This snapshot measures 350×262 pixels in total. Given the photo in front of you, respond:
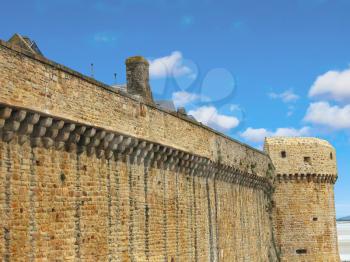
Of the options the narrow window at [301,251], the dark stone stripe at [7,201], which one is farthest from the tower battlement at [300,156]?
the dark stone stripe at [7,201]

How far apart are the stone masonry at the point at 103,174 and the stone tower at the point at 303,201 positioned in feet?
27.1

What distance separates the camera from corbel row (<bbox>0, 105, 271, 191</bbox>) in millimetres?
11023

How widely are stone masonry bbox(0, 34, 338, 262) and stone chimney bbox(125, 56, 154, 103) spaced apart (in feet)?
0.12

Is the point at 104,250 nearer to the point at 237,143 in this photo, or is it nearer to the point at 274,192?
the point at 237,143

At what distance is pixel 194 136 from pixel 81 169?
788cm

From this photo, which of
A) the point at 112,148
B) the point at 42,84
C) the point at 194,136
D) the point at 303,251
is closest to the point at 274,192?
the point at 303,251

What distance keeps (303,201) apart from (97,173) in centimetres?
2066

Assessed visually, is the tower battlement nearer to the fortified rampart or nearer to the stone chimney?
the fortified rampart

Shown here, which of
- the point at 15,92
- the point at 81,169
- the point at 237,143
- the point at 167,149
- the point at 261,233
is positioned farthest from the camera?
the point at 261,233

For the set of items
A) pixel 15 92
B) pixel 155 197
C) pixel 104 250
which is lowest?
pixel 104 250

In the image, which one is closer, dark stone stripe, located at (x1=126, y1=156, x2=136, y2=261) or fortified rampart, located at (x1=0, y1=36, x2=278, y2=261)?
fortified rampart, located at (x1=0, y1=36, x2=278, y2=261)

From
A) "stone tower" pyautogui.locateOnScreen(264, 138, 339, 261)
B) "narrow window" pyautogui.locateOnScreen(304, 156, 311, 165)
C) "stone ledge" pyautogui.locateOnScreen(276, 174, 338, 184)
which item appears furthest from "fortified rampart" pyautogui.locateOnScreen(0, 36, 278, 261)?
"narrow window" pyautogui.locateOnScreen(304, 156, 311, 165)

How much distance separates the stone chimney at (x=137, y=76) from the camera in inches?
822

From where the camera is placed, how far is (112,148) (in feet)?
47.7
